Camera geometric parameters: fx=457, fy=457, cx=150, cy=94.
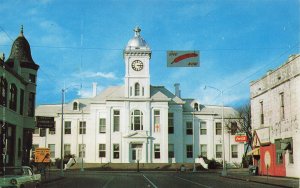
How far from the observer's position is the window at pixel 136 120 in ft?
221

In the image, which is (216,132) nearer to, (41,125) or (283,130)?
(283,130)

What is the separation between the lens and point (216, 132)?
2904 inches

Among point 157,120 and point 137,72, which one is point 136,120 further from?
point 137,72

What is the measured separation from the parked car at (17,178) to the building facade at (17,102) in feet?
42.7

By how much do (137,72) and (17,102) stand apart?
3087 centimetres

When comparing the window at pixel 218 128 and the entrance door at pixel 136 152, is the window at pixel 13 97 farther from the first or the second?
the window at pixel 218 128

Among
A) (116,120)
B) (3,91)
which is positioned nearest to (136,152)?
(116,120)

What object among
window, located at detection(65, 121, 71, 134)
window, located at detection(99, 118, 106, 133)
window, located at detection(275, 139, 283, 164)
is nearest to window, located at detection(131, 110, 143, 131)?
window, located at detection(99, 118, 106, 133)

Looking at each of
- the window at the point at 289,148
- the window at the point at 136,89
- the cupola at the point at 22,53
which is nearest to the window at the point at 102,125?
the window at the point at 136,89

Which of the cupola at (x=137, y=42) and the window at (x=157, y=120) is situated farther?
the cupola at (x=137, y=42)

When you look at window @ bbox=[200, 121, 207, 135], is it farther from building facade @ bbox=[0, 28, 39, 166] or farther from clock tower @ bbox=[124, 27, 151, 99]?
building facade @ bbox=[0, 28, 39, 166]

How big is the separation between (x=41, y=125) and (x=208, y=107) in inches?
1865

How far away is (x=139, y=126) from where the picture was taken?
67.7 metres

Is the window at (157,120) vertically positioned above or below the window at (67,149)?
above
